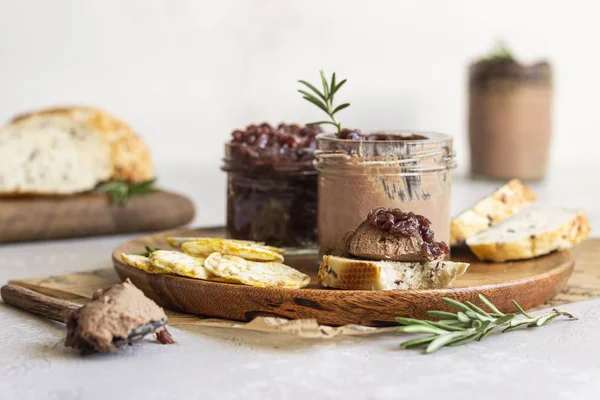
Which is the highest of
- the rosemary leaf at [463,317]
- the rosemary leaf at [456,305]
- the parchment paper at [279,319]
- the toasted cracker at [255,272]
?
the toasted cracker at [255,272]

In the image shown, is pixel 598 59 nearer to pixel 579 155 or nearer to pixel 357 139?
pixel 579 155

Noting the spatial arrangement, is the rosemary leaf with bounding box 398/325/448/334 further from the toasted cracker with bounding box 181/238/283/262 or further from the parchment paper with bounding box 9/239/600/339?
the toasted cracker with bounding box 181/238/283/262

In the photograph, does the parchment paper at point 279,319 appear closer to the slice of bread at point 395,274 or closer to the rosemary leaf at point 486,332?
the slice of bread at point 395,274

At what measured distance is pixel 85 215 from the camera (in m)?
3.98

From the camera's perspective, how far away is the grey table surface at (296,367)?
1884 mm

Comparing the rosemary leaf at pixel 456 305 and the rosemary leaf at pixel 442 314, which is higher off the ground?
the rosemary leaf at pixel 456 305

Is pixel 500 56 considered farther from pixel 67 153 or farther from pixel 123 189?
pixel 67 153

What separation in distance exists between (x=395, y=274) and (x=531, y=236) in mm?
696

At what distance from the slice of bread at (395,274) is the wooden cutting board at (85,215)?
193 cm

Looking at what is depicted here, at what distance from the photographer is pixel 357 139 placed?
263 centimetres

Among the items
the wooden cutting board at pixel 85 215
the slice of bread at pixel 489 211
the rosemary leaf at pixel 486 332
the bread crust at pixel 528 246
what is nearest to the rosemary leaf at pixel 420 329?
the rosemary leaf at pixel 486 332

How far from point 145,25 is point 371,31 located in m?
1.76

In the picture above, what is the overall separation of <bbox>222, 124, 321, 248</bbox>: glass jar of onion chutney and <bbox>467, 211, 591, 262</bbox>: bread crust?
564mm

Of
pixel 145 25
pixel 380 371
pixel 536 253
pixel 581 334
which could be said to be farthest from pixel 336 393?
pixel 145 25
